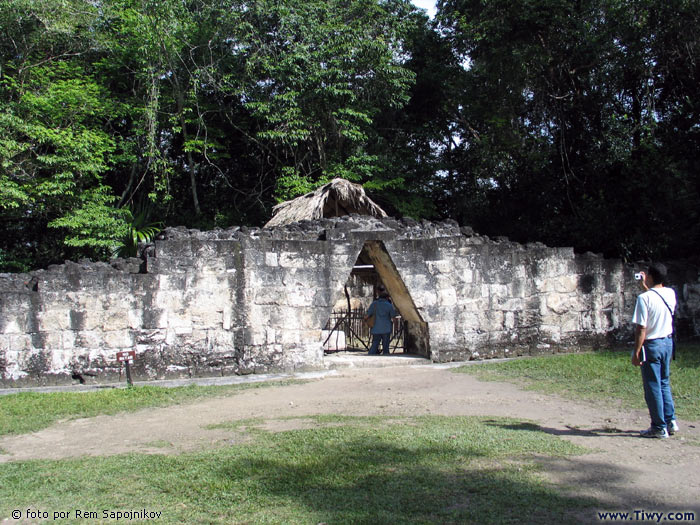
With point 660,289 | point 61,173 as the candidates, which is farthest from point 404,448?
point 61,173

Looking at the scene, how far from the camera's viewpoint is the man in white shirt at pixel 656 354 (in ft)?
16.6

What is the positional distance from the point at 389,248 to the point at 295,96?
7.13 m

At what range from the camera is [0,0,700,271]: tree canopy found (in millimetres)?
13164

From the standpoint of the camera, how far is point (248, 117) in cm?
1778

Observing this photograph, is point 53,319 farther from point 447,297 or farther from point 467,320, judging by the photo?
point 467,320

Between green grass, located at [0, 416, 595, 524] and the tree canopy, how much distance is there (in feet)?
32.4

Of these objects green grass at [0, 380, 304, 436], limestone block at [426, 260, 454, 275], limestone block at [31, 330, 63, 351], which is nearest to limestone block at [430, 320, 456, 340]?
limestone block at [426, 260, 454, 275]

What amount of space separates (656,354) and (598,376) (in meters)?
3.33

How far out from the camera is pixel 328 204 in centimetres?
1297

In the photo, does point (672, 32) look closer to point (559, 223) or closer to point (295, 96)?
point (559, 223)

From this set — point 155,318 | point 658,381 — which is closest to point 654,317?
point 658,381

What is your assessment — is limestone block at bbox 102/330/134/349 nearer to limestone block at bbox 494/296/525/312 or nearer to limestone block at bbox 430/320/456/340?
limestone block at bbox 430/320/456/340

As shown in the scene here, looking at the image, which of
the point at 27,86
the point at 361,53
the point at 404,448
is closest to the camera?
the point at 404,448

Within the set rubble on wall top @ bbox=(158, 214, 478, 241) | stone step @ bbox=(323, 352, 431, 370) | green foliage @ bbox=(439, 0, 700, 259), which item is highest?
green foliage @ bbox=(439, 0, 700, 259)
